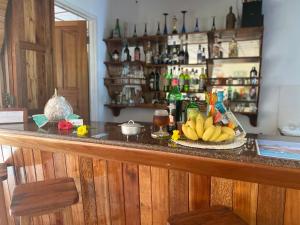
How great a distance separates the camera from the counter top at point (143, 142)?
1.02 meters

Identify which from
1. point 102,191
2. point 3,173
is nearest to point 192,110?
point 102,191

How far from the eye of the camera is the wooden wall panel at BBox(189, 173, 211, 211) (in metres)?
1.20

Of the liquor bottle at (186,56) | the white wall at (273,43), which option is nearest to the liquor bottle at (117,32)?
the white wall at (273,43)

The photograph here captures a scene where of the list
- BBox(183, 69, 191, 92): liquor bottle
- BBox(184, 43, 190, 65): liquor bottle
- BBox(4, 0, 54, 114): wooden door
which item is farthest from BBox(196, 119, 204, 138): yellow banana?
BBox(184, 43, 190, 65): liquor bottle

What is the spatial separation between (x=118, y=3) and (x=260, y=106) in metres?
2.57

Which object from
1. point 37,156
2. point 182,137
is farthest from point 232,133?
point 37,156

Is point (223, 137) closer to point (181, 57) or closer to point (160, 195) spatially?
point (160, 195)

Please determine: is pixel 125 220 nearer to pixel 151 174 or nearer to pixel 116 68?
pixel 151 174

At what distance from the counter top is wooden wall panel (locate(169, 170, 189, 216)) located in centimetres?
17

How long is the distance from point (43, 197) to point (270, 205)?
1127 millimetres

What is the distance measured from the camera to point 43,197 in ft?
4.20

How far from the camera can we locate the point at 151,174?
4.35 feet

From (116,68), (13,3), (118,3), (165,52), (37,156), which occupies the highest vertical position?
(118,3)

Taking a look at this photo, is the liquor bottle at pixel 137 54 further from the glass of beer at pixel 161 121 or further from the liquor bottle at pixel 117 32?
the glass of beer at pixel 161 121
